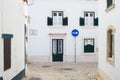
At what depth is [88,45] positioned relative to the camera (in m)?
23.7

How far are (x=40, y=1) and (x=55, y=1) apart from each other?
1439 mm

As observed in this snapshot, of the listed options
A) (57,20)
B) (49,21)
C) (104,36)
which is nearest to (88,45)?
(57,20)

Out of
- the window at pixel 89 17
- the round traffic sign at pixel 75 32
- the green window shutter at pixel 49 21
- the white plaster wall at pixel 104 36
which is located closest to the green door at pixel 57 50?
the round traffic sign at pixel 75 32

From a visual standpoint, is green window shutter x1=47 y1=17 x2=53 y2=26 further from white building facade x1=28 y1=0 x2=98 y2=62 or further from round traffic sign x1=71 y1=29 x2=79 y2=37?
round traffic sign x1=71 y1=29 x2=79 y2=37

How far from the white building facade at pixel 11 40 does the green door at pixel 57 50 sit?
972 centimetres

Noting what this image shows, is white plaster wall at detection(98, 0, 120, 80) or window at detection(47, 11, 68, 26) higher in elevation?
window at detection(47, 11, 68, 26)

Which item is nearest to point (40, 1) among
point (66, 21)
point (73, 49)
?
point (66, 21)

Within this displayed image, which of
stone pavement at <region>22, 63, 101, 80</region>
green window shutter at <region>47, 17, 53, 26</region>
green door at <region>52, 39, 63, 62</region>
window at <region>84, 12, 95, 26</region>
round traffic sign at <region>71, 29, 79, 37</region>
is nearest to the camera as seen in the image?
stone pavement at <region>22, 63, 101, 80</region>

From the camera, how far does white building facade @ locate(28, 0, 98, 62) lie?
23.7m

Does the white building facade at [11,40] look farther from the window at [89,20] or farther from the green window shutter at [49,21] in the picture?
the window at [89,20]

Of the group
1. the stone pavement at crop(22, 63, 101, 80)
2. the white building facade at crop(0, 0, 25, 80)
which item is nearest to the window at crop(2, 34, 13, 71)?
the white building facade at crop(0, 0, 25, 80)

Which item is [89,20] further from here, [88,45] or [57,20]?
[57,20]

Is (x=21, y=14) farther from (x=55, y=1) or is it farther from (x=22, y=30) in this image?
(x=55, y=1)

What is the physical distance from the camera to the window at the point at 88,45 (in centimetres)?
2369
